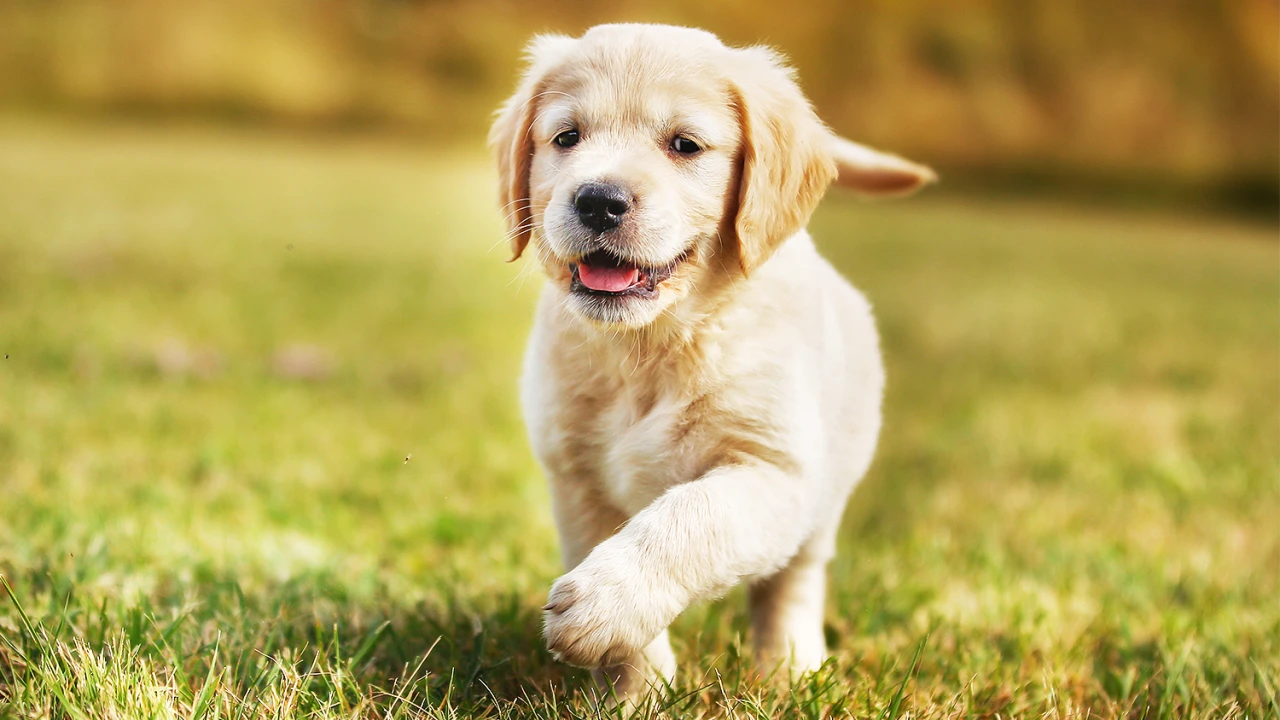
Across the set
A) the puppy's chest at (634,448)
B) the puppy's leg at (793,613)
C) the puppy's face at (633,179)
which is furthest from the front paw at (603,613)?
the puppy's leg at (793,613)

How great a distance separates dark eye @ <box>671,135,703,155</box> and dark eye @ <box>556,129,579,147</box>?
210mm

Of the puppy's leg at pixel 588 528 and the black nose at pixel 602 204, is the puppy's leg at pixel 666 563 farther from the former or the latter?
the black nose at pixel 602 204

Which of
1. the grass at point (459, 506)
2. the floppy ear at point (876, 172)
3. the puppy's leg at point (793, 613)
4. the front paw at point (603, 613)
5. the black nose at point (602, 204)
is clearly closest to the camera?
the front paw at point (603, 613)

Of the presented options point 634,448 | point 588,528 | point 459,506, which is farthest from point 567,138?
point 459,506

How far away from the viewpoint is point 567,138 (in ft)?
7.66

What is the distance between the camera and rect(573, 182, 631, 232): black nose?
2.11 m

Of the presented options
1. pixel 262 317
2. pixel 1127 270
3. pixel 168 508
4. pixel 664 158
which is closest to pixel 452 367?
pixel 262 317

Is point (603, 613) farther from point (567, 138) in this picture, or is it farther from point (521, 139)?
point (521, 139)

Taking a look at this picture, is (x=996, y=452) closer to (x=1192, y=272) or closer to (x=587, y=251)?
(x=587, y=251)

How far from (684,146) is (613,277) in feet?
1.03

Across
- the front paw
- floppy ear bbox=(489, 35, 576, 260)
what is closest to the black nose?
floppy ear bbox=(489, 35, 576, 260)

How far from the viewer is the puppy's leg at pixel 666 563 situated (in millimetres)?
1877

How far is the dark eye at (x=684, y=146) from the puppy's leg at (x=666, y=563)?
66 centimetres

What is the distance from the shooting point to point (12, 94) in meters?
19.8
